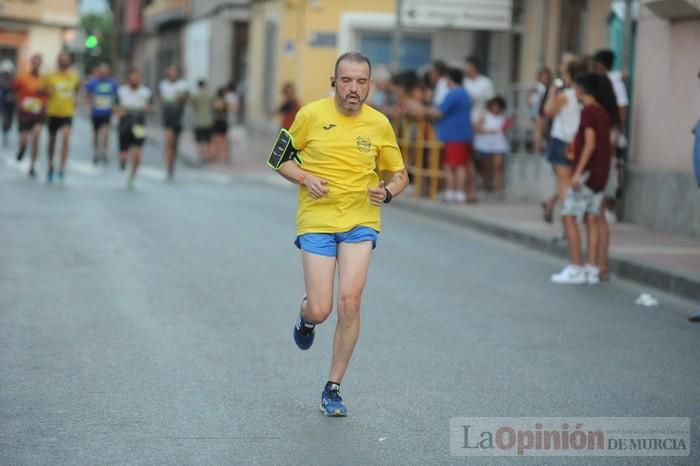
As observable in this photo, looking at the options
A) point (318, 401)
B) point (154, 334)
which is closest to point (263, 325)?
point (154, 334)

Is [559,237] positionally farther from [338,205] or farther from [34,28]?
[34,28]

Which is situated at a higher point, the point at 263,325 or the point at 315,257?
the point at 315,257

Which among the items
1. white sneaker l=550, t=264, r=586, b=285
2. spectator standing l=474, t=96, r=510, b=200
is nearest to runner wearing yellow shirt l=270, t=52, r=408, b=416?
white sneaker l=550, t=264, r=586, b=285

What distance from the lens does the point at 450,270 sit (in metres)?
14.1

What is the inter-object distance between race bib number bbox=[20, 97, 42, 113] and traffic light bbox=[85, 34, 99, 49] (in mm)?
18336

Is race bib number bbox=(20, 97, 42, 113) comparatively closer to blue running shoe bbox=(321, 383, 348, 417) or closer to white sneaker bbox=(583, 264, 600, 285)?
white sneaker bbox=(583, 264, 600, 285)

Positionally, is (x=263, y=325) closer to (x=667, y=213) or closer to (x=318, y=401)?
(x=318, y=401)

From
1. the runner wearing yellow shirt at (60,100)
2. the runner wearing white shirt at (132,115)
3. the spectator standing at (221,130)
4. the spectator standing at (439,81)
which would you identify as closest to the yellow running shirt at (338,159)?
the spectator standing at (439,81)

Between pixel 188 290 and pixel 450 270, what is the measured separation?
3.10m

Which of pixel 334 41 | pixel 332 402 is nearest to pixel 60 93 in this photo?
pixel 334 41

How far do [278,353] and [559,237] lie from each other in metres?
7.46

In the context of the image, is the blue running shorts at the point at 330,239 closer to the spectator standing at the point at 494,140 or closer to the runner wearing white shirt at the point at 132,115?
the spectator standing at the point at 494,140

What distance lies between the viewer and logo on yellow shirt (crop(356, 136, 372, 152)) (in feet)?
24.2

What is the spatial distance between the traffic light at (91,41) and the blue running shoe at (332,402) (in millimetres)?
36035
